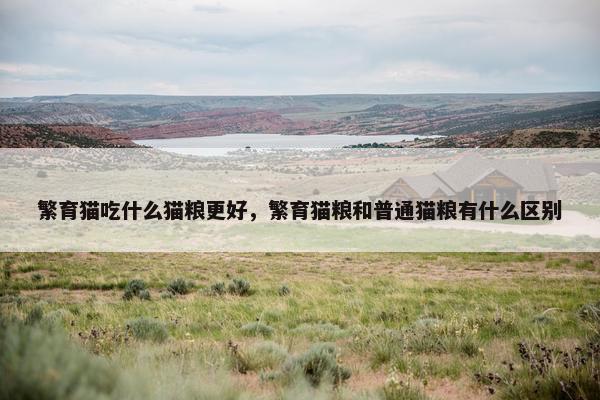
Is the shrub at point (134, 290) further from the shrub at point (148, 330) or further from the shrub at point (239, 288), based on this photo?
the shrub at point (148, 330)

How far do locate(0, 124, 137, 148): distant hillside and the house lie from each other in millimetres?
36274

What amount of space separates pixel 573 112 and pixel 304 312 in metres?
109

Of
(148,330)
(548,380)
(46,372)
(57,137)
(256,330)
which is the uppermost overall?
(57,137)

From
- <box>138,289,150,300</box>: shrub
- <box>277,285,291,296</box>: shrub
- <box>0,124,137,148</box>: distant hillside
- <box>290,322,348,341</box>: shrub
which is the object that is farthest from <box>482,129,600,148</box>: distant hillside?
<box>290,322,348,341</box>: shrub

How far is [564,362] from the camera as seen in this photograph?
18.0 ft

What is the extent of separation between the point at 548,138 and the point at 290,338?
83.6 meters

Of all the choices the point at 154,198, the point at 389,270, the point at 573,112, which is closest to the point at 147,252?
the point at 154,198

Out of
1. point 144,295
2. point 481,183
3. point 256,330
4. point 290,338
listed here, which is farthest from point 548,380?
point 481,183

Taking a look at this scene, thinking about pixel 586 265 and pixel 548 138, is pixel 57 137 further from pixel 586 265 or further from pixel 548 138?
pixel 548 138

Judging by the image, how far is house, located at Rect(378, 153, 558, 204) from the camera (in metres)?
41.1

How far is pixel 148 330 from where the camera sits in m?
7.85

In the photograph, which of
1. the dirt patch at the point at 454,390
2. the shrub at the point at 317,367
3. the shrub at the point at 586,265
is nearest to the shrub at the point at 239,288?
the shrub at the point at 317,367

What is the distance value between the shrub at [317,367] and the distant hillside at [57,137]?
202 ft

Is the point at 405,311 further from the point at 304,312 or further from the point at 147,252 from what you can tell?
the point at 147,252
